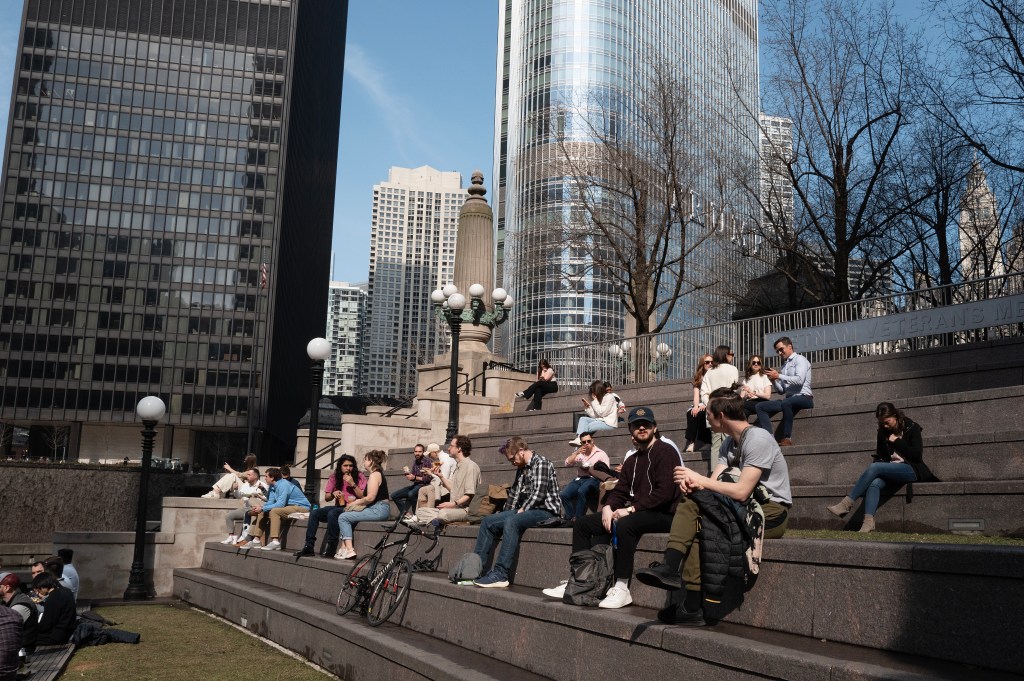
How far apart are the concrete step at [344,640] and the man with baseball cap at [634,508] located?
0.96 meters

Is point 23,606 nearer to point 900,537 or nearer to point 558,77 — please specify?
point 900,537

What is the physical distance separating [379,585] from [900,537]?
5.27m

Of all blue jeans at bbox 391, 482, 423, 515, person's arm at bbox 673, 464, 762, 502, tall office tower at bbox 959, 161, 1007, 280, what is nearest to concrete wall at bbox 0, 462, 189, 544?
blue jeans at bbox 391, 482, 423, 515

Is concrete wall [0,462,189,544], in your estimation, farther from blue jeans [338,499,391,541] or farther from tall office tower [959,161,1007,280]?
tall office tower [959,161,1007,280]

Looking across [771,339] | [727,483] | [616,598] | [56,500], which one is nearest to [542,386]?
[771,339]

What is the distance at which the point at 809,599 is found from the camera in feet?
18.5

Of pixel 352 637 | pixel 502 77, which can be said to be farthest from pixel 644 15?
pixel 352 637

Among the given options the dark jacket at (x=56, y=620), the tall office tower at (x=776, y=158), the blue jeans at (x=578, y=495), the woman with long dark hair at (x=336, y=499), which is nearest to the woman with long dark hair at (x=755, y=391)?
the blue jeans at (x=578, y=495)

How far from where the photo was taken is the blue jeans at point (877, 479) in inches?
302

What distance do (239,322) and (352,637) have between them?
87617mm

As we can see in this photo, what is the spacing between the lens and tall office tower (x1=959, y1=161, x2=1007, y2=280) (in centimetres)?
2695

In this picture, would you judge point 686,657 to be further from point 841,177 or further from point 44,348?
point 44,348

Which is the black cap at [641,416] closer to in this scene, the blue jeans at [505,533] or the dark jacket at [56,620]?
the blue jeans at [505,533]

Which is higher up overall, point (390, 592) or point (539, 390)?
point (539, 390)
